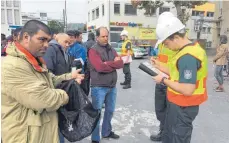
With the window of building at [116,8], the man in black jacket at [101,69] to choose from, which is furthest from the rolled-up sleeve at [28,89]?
the window of building at [116,8]

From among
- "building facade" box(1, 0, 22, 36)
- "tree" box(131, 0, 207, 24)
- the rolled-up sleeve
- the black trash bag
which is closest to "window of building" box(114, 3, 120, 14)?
"tree" box(131, 0, 207, 24)

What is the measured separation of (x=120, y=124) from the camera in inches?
173

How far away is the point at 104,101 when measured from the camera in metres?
3.71

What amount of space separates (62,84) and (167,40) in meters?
1.10

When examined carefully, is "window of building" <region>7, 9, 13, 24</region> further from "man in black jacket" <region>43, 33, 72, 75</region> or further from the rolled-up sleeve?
the rolled-up sleeve

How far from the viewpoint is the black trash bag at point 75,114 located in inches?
85.0

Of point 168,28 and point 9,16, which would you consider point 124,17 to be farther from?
point 168,28

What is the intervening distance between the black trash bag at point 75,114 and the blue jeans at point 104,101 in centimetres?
117

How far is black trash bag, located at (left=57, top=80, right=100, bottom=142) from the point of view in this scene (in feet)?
7.09

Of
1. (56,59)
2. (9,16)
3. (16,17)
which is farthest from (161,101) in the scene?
(16,17)

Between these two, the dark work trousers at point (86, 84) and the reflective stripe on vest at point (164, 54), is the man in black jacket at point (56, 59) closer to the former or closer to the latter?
the dark work trousers at point (86, 84)

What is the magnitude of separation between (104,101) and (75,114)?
1.55 meters

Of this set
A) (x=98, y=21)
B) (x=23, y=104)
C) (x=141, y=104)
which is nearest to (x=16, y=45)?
(x=23, y=104)

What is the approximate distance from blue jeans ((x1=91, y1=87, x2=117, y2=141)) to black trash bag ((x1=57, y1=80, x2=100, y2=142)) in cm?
117
